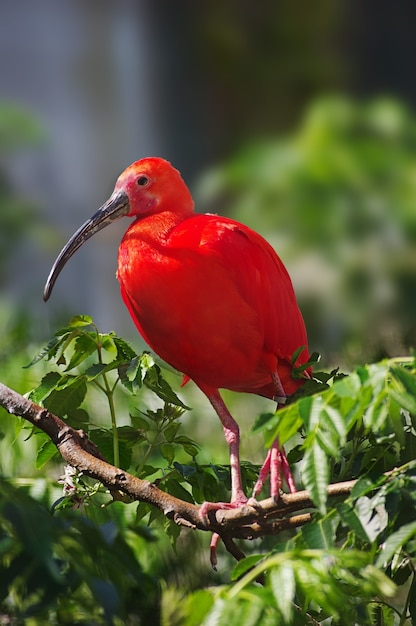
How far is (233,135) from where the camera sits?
2.99 m

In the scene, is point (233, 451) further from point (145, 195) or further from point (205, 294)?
point (145, 195)

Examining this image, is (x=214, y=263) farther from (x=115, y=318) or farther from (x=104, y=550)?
(x=115, y=318)

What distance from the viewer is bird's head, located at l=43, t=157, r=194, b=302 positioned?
96 centimetres

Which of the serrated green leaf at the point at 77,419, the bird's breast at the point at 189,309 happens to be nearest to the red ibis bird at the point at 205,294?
the bird's breast at the point at 189,309

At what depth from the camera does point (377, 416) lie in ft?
2.15

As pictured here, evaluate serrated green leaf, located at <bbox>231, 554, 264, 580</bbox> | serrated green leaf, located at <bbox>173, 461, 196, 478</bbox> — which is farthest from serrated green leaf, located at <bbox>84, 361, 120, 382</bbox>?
serrated green leaf, located at <bbox>231, 554, 264, 580</bbox>

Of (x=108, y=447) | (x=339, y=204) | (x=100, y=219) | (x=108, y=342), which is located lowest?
(x=339, y=204)

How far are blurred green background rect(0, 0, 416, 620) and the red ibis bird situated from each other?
1762mm

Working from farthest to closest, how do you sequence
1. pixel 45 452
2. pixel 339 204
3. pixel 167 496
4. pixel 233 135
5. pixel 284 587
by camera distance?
pixel 339 204 < pixel 233 135 < pixel 45 452 < pixel 167 496 < pixel 284 587

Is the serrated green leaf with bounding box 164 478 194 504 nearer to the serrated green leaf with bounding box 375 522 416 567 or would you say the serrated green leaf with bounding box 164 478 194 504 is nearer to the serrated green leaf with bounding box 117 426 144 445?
the serrated green leaf with bounding box 117 426 144 445

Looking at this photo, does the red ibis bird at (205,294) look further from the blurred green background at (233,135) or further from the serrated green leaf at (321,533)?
the blurred green background at (233,135)

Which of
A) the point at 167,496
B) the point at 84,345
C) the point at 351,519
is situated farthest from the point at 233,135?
the point at 351,519

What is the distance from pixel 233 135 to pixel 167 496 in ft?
7.54

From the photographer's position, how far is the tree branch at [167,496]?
2.54ft
